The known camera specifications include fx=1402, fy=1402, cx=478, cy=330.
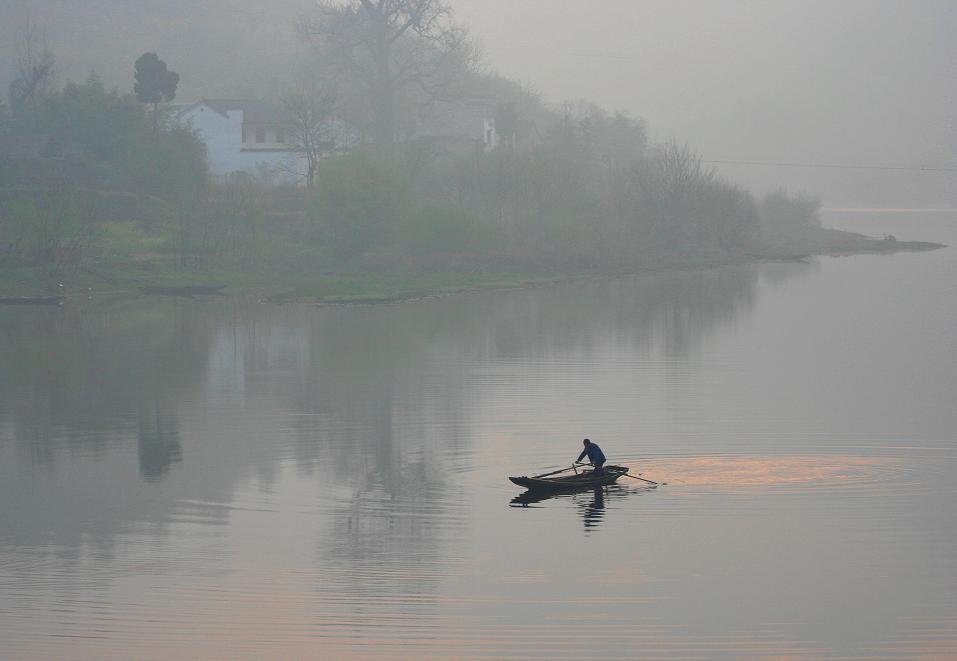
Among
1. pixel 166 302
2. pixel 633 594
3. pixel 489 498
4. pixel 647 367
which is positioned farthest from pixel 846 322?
pixel 633 594

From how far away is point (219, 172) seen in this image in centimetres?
8662

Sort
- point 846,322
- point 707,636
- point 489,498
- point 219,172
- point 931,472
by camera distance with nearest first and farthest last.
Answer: point 707,636 → point 489,498 → point 931,472 → point 846,322 → point 219,172

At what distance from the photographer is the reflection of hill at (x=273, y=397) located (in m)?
21.8

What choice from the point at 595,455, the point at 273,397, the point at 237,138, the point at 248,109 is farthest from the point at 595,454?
the point at 248,109

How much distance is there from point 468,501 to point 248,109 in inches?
2757

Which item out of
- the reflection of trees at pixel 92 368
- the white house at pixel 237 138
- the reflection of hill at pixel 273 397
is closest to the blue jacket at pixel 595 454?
the reflection of hill at pixel 273 397

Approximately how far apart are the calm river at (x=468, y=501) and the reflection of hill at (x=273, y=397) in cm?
12

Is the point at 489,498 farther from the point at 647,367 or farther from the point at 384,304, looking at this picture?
the point at 384,304

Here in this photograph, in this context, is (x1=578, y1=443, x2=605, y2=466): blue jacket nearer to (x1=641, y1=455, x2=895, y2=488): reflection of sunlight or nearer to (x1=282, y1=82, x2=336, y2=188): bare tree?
(x1=641, y1=455, x2=895, y2=488): reflection of sunlight

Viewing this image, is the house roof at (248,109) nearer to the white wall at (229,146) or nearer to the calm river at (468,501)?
the white wall at (229,146)

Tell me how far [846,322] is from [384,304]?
711 inches

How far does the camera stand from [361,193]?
67.4 m

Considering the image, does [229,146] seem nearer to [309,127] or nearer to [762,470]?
[309,127]

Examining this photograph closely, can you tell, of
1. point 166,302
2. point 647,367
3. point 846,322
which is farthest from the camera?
point 166,302
